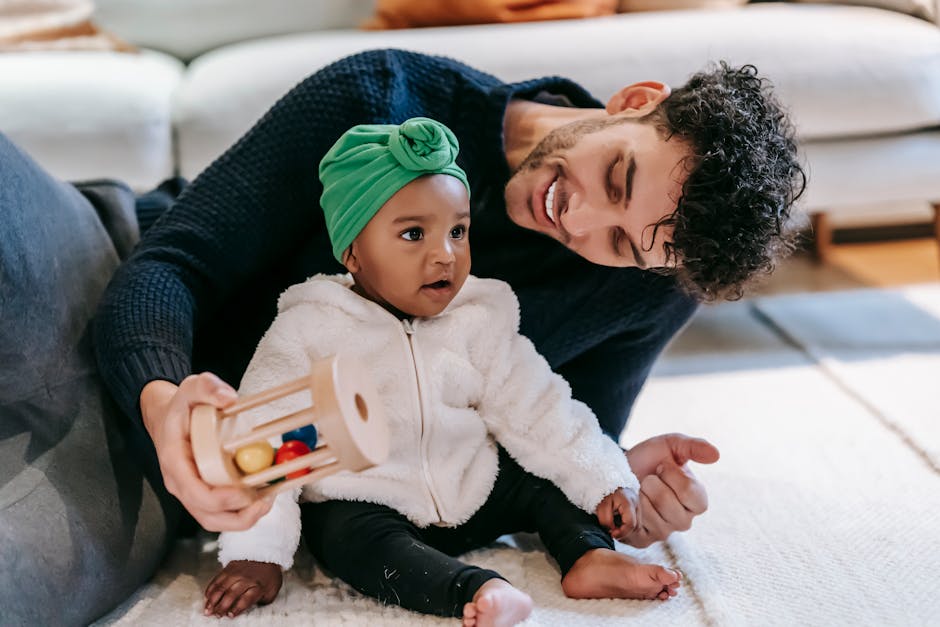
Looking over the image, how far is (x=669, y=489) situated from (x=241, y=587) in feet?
1.50

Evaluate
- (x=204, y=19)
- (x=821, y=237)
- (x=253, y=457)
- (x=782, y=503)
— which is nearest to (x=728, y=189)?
(x=782, y=503)

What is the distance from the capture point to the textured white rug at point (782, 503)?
1002mm

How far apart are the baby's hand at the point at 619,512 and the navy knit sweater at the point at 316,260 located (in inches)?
8.2

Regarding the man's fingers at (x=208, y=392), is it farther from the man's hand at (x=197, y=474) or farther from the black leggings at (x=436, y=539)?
the black leggings at (x=436, y=539)

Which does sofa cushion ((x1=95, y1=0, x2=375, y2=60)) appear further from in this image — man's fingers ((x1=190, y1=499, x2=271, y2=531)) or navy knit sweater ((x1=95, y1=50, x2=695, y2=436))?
man's fingers ((x1=190, y1=499, x2=271, y2=531))

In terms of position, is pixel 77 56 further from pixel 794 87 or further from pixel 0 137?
pixel 794 87

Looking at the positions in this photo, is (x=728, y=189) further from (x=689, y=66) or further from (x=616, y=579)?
(x=689, y=66)

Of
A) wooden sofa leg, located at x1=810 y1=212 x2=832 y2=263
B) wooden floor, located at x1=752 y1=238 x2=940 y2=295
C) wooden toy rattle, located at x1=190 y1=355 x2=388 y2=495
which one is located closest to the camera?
wooden toy rattle, located at x1=190 y1=355 x2=388 y2=495

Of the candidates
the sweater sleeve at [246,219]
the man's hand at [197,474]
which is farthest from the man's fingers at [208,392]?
the sweater sleeve at [246,219]

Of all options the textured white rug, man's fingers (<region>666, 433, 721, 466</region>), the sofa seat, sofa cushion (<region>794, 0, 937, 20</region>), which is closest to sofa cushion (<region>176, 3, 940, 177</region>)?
the sofa seat

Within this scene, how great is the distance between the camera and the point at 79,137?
5.93 feet

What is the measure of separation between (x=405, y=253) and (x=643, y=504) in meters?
0.38

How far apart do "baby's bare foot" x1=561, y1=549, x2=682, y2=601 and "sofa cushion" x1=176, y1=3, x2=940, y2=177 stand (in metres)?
1.02

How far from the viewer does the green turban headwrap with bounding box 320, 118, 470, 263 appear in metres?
0.98
